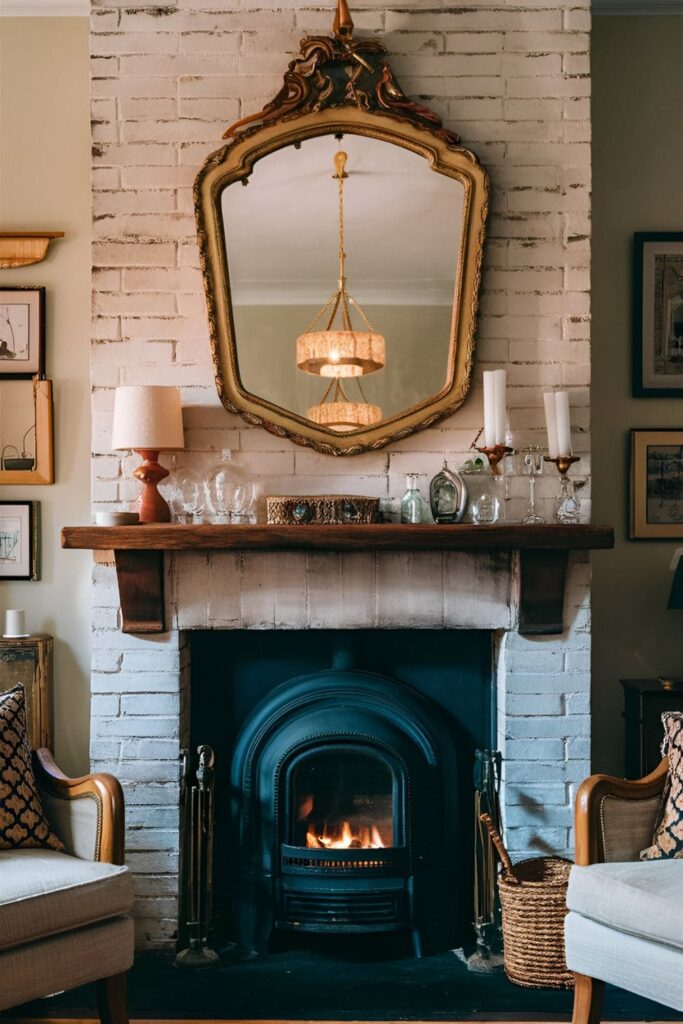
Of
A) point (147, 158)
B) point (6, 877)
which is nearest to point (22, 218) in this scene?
point (147, 158)

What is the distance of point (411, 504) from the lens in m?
2.74

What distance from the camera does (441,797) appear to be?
2.79m

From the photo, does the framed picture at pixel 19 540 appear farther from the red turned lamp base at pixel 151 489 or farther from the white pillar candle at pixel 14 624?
the red turned lamp base at pixel 151 489

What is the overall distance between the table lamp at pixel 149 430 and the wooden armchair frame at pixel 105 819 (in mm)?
754

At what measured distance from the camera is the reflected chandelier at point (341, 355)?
2826mm

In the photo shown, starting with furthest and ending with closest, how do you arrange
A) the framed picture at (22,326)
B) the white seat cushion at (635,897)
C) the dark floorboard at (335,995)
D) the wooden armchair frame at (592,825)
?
1. the framed picture at (22,326)
2. the dark floorboard at (335,995)
3. the wooden armchair frame at (592,825)
4. the white seat cushion at (635,897)

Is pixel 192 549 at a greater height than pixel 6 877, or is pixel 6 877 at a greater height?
pixel 192 549

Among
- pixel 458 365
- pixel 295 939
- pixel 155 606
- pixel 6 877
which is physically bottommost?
pixel 295 939

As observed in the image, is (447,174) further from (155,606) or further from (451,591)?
(155,606)

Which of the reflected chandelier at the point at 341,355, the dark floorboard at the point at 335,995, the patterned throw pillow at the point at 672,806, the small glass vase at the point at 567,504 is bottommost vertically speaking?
the dark floorboard at the point at 335,995

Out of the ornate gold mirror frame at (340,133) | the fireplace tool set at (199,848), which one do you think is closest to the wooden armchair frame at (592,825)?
the fireplace tool set at (199,848)

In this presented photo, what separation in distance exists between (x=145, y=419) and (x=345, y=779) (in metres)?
1.24

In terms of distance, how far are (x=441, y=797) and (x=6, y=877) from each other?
1270mm

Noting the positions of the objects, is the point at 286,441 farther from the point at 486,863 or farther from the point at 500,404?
the point at 486,863
